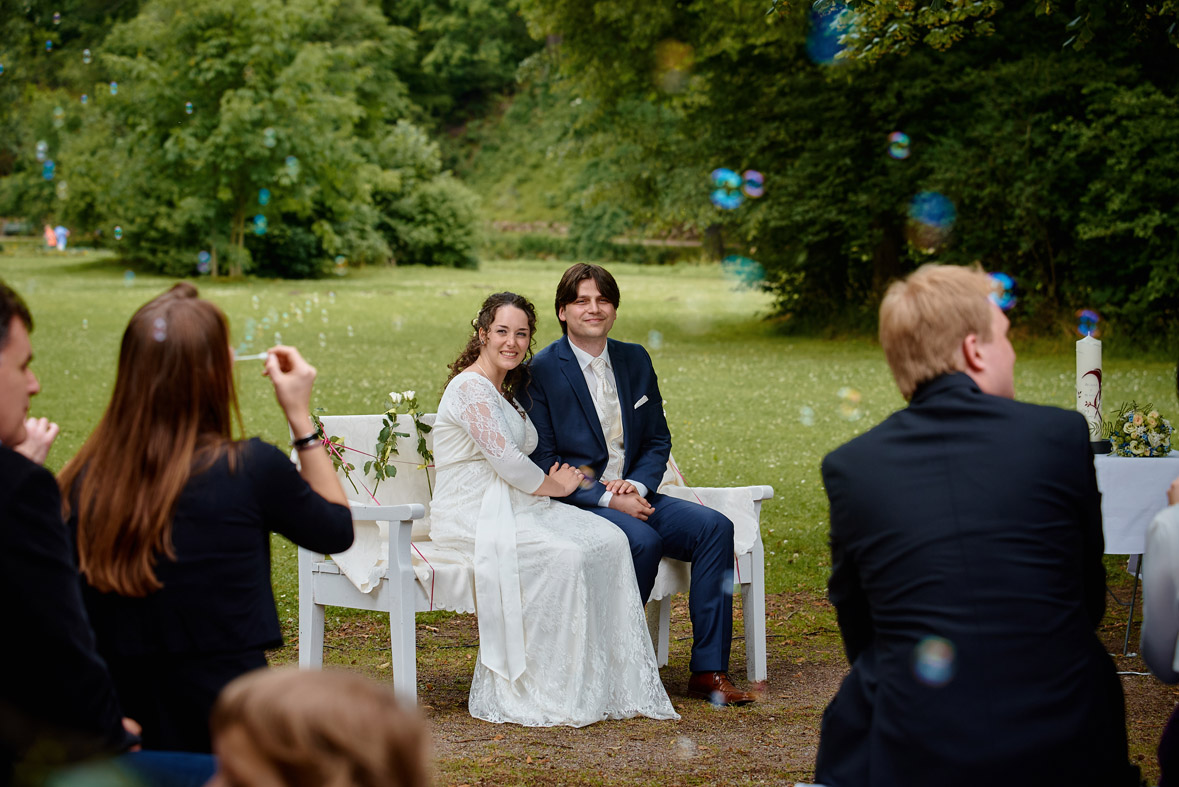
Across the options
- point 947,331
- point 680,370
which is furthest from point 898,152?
point 947,331

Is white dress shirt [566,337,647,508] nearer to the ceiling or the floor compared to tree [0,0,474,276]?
nearer to the floor

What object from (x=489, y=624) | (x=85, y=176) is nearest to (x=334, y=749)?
(x=489, y=624)

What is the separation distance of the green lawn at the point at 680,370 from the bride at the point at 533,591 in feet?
7.36

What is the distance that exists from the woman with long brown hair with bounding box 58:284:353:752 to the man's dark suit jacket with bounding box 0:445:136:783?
305mm

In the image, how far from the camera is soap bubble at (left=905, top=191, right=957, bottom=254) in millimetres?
19109

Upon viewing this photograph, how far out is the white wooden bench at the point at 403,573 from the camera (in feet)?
14.3

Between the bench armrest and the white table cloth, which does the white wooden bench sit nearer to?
the bench armrest

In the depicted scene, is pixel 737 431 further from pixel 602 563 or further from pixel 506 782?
pixel 506 782

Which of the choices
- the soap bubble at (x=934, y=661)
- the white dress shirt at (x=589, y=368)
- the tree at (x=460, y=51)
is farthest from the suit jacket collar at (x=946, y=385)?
the tree at (x=460, y=51)

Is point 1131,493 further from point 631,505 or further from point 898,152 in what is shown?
point 898,152

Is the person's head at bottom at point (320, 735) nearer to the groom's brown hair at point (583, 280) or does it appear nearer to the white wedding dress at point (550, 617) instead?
the white wedding dress at point (550, 617)

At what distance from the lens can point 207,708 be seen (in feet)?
7.97

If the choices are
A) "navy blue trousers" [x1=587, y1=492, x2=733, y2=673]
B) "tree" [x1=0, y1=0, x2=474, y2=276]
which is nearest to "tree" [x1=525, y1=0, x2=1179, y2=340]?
"navy blue trousers" [x1=587, y1=492, x2=733, y2=673]

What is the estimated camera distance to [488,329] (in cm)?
495
